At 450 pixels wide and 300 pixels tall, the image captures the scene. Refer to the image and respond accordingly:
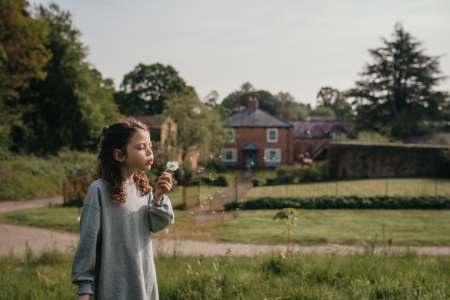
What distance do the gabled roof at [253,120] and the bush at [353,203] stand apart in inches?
1125

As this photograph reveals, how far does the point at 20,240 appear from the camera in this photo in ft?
37.8

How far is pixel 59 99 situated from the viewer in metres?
30.4

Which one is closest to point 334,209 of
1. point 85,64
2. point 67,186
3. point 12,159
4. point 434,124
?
point 67,186

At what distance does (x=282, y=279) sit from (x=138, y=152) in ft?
10.9

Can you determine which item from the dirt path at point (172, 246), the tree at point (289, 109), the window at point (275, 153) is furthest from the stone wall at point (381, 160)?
the tree at point (289, 109)

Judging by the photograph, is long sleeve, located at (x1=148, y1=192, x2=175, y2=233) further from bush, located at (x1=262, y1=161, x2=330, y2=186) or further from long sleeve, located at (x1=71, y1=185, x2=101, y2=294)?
bush, located at (x1=262, y1=161, x2=330, y2=186)

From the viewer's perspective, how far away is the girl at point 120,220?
8.93ft

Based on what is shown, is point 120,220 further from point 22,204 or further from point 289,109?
point 289,109

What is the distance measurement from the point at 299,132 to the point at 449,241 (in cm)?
4545

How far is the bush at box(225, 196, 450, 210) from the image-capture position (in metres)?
18.0

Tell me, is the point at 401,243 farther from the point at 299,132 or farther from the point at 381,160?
the point at 299,132

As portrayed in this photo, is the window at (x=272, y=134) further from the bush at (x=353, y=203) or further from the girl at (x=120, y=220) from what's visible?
the girl at (x=120, y=220)

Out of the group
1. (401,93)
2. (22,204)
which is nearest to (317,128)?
(401,93)

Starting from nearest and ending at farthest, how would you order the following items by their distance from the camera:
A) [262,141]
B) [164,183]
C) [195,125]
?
[164,183]
[195,125]
[262,141]
